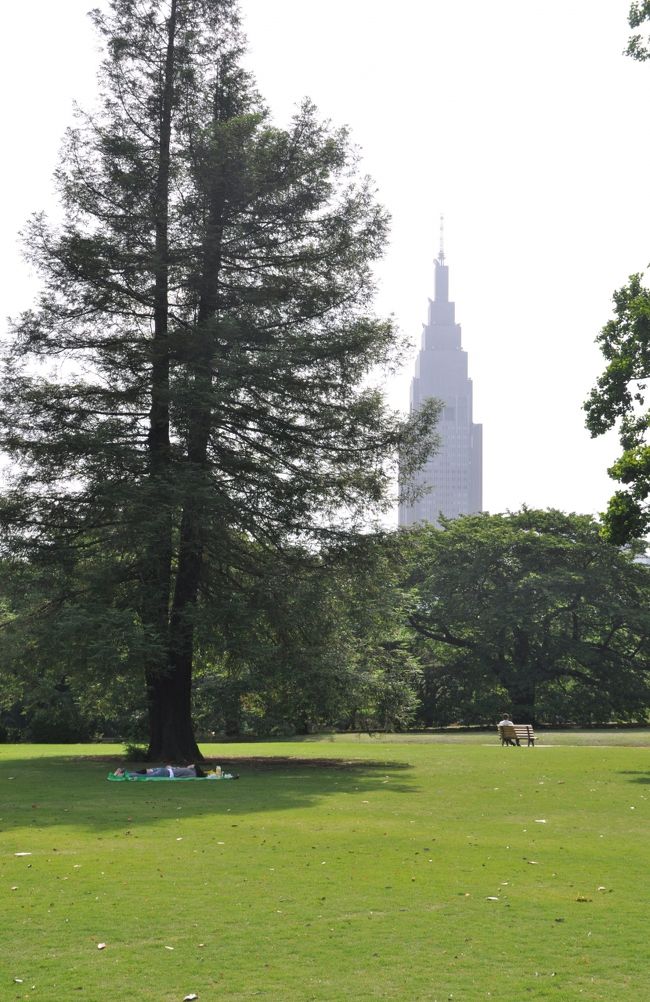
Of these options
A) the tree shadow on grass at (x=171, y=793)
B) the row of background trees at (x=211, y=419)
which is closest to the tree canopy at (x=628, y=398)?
the row of background trees at (x=211, y=419)

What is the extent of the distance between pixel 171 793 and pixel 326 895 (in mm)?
9338

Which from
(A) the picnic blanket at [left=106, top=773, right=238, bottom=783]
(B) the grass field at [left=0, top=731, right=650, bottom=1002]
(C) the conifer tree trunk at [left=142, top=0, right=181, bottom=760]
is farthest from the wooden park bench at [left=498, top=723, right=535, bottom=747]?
(B) the grass field at [left=0, top=731, right=650, bottom=1002]

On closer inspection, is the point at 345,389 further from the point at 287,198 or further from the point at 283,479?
the point at 287,198

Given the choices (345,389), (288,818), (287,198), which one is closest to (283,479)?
(345,389)

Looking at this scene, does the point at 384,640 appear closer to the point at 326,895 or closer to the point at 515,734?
the point at 515,734

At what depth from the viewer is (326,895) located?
8.49m

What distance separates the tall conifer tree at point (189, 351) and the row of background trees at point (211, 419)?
63 millimetres

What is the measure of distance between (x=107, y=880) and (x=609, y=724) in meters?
46.7

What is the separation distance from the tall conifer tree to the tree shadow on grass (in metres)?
3.53

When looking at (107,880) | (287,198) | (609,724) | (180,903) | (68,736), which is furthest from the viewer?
(609,724)

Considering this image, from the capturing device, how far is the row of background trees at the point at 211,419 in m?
24.4

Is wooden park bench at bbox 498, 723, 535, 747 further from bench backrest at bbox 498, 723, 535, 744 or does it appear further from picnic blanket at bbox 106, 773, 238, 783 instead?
picnic blanket at bbox 106, 773, 238, 783

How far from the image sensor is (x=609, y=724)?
5200cm

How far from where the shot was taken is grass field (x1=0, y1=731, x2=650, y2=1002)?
20.4 feet
